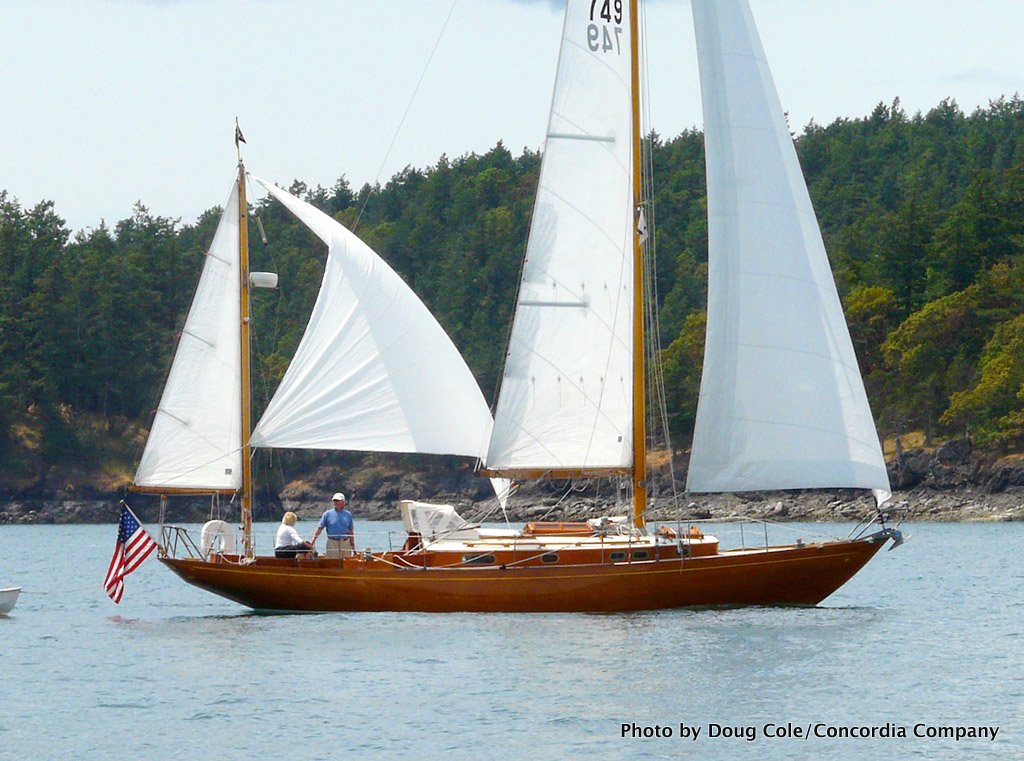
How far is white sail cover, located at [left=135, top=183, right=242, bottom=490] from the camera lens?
32562 mm

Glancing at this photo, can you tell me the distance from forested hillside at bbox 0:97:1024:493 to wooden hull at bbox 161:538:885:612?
3783 cm

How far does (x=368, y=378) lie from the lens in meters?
31.7

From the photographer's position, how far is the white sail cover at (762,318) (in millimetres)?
29125

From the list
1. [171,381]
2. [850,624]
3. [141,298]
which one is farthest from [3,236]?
[850,624]

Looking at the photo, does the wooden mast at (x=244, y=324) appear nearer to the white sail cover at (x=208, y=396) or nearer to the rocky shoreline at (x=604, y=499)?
the white sail cover at (x=208, y=396)

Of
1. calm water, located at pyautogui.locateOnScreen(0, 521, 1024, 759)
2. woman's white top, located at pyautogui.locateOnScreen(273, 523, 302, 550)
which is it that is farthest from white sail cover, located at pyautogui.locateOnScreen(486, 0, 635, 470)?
woman's white top, located at pyautogui.locateOnScreen(273, 523, 302, 550)

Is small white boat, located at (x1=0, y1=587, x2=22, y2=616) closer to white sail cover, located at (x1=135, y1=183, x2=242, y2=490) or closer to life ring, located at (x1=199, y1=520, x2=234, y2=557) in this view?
white sail cover, located at (x1=135, y1=183, x2=242, y2=490)

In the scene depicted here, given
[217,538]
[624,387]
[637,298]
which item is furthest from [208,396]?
[637,298]

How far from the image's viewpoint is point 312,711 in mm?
→ 22719

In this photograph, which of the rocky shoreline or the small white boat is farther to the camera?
the rocky shoreline

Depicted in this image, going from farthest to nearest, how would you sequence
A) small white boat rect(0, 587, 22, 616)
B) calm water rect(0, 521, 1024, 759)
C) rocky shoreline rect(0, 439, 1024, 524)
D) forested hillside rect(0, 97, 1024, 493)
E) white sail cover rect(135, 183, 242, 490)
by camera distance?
forested hillside rect(0, 97, 1024, 493) < rocky shoreline rect(0, 439, 1024, 524) < small white boat rect(0, 587, 22, 616) < white sail cover rect(135, 183, 242, 490) < calm water rect(0, 521, 1024, 759)

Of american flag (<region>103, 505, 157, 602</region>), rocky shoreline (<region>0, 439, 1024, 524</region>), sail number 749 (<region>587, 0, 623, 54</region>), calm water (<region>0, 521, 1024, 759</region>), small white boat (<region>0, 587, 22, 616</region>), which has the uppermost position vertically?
sail number 749 (<region>587, 0, 623, 54</region>)

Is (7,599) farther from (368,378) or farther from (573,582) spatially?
(573,582)

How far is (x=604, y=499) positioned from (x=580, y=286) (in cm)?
5923
